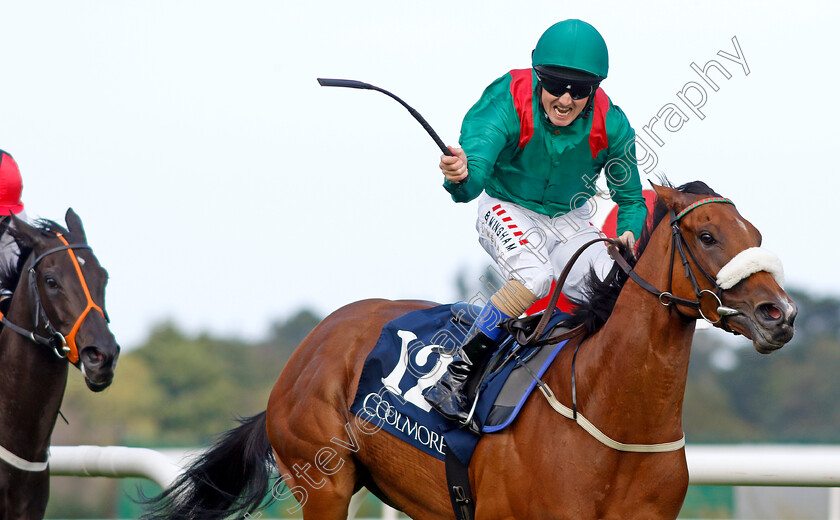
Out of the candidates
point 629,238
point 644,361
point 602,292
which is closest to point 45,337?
point 602,292

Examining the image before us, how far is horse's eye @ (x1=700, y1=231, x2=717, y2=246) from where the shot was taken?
3.07 m

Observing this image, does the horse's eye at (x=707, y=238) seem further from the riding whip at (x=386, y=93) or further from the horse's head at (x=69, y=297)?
the horse's head at (x=69, y=297)

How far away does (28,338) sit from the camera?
4621mm

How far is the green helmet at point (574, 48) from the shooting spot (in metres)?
3.69

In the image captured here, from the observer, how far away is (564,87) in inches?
147

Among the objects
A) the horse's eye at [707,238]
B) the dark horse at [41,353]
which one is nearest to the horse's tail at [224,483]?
the dark horse at [41,353]

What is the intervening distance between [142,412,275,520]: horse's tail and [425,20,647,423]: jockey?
4.65 feet

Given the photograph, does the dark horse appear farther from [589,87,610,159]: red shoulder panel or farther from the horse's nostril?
the horse's nostril

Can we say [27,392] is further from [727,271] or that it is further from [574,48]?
[727,271]

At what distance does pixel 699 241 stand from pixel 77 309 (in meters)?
2.98

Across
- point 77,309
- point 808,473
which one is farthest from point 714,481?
point 77,309

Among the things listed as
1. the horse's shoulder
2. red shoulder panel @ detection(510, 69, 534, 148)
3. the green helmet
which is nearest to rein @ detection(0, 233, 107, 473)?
the horse's shoulder

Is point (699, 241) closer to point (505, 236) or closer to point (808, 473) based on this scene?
point (505, 236)

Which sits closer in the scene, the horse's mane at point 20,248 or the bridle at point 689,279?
the bridle at point 689,279
